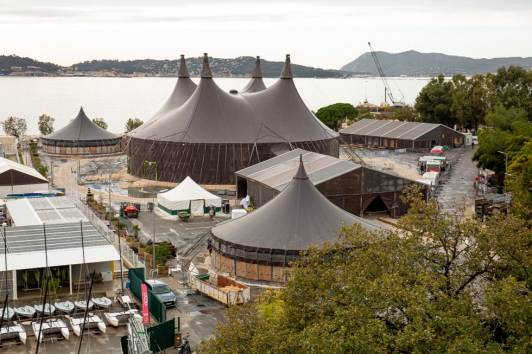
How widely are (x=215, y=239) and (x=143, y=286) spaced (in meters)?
8.48

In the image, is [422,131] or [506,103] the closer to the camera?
[422,131]

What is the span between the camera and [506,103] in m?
91.9

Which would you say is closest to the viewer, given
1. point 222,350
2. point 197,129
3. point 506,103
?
point 222,350

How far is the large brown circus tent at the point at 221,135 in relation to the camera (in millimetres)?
58750

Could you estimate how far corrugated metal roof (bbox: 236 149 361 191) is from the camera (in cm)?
4516

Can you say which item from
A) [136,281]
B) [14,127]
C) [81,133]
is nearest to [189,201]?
[136,281]

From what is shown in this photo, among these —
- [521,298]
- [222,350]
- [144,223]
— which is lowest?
[144,223]

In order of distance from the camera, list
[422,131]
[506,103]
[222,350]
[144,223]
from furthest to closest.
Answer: [506,103] → [422,131] → [144,223] → [222,350]

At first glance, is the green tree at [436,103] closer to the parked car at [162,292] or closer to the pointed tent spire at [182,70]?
the pointed tent spire at [182,70]

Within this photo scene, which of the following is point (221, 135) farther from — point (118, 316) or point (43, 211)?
point (118, 316)

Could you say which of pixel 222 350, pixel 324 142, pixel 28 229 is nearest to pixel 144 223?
pixel 28 229

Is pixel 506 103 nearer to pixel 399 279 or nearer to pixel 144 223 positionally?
pixel 144 223

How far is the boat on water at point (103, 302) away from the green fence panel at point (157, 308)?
1.64 m

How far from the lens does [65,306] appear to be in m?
27.0
